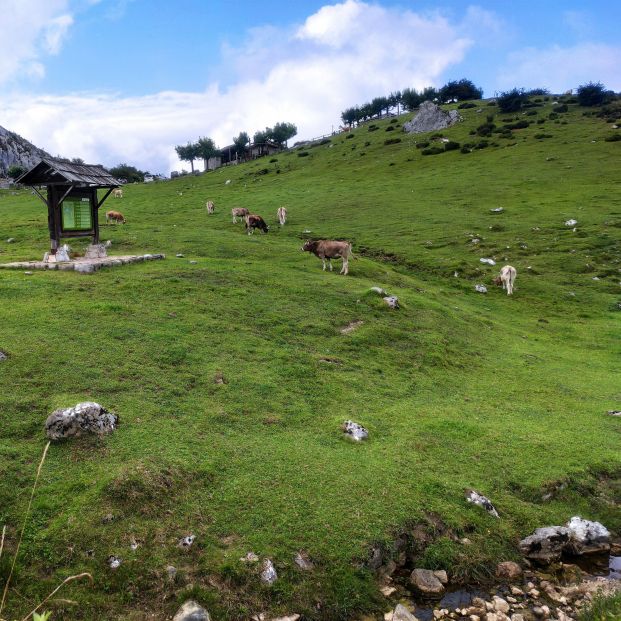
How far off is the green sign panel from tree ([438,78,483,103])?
111 meters

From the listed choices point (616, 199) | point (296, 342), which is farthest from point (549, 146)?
point (296, 342)

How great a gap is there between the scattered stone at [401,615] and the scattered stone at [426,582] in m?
0.51

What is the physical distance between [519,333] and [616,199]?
27.6 metres

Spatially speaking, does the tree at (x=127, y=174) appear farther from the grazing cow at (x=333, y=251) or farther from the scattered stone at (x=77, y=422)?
the scattered stone at (x=77, y=422)

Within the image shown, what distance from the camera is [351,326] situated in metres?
15.8

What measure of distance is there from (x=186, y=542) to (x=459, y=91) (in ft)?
415

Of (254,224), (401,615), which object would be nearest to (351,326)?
(401,615)

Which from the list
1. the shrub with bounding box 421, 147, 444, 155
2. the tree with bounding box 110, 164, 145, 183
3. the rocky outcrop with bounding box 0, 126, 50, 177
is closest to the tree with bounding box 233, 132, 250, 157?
the tree with bounding box 110, 164, 145, 183

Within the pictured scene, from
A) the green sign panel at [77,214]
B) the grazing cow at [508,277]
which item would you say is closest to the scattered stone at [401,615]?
the green sign panel at [77,214]

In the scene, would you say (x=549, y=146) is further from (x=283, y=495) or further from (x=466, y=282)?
(x=283, y=495)

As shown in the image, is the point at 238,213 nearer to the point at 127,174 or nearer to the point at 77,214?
the point at 77,214

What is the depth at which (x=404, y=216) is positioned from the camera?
39.7 m

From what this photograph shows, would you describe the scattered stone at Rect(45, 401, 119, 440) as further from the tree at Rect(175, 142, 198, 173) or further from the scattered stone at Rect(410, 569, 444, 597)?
the tree at Rect(175, 142, 198, 173)

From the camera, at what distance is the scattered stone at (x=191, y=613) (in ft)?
17.8
